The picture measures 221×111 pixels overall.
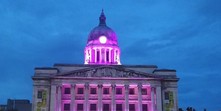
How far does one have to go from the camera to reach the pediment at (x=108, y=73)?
79.9 metres

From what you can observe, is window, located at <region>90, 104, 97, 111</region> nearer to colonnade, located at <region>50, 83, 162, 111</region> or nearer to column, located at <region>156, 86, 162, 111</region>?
colonnade, located at <region>50, 83, 162, 111</region>

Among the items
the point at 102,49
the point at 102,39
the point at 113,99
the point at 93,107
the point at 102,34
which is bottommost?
the point at 93,107

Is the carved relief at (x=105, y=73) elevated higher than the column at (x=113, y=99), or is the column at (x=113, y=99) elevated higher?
the carved relief at (x=105, y=73)

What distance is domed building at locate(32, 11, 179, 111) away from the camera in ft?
260

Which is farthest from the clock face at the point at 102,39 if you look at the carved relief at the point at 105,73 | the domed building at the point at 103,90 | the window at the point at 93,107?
the window at the point at 93,107

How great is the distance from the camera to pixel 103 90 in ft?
267

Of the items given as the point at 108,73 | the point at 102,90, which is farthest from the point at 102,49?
the point at 102,90

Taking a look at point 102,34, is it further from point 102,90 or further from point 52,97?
point 52,97

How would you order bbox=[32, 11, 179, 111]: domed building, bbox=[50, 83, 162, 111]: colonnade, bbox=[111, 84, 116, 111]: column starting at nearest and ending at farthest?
1. bbox=[50, 83, 162, 111]: colonnade
2. bbox=[111, 84, 116, 111]: column
3. bbox=[32, 11, 179, 111]: domed building

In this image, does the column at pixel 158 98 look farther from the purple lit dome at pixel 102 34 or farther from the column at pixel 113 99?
the purple lit dome at pixel 102 34

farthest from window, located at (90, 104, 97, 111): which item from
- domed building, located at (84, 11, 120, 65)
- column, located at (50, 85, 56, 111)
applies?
domed building, located at (84, 11, 120, 65)

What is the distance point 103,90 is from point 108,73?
12.9 feet

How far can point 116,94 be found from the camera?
81312 millimetres

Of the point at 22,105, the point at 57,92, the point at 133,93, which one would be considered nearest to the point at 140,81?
the point at 133,93
